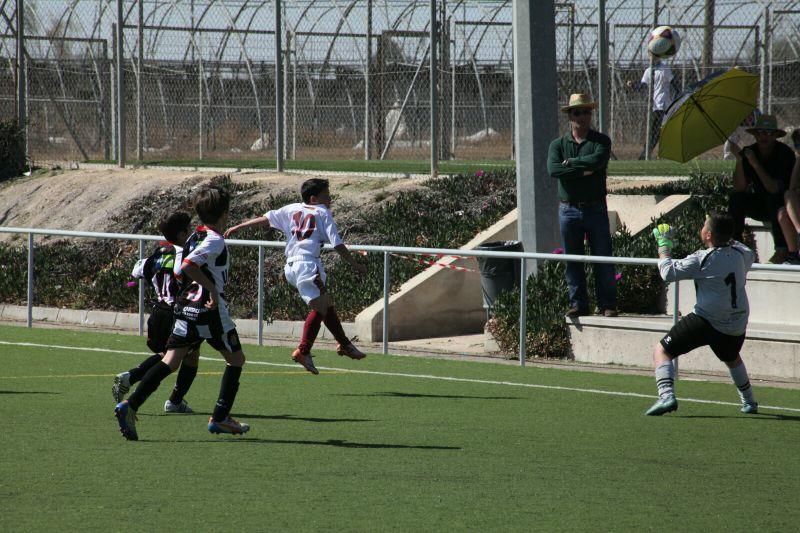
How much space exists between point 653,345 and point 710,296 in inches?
141

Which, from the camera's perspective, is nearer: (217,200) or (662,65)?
(217,200)

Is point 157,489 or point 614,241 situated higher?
point 614,241

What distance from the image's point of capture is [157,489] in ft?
22.2

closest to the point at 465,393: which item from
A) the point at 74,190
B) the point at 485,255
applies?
the point at 485,255

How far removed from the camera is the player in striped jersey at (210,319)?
27.1ft

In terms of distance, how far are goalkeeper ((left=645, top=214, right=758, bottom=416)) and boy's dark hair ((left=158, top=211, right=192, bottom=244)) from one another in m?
3.18

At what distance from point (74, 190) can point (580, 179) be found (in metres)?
11.9

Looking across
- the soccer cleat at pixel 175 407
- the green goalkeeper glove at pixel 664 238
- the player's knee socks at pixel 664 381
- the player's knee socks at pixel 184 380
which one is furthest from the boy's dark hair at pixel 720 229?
the soccer cleat at pixel 175 407

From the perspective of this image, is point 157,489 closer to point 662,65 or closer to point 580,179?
point 580,179

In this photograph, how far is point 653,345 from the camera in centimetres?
1280

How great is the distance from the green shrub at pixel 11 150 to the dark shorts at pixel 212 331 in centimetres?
1738

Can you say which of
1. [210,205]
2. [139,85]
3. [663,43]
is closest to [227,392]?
[210,205]

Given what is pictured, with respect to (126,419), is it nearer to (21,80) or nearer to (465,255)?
(465,255)

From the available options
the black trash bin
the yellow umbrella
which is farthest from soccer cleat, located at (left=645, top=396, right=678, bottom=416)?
the yellow umbrella
